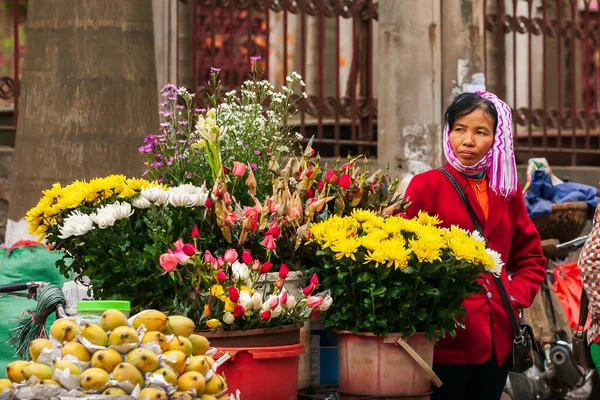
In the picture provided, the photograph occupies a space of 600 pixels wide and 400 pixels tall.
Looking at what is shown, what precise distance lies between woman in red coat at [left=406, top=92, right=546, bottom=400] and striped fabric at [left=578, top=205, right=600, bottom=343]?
31cm

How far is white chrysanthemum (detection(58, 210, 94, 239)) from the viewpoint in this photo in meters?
3.77

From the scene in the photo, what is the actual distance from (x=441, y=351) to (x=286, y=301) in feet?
3.04

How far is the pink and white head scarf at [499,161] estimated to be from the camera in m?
4.38

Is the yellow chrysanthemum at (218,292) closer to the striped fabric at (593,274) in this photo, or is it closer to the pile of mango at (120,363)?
the pile of mango at (120,363)

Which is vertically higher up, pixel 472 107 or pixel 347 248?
pixel 472 107

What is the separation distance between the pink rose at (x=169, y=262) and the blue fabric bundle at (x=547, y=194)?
564cm

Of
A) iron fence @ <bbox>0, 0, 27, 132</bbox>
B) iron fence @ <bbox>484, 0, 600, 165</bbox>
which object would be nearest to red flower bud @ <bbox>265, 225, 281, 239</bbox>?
iron fence @ <bbox>0, 0, 27, 132</bbox>

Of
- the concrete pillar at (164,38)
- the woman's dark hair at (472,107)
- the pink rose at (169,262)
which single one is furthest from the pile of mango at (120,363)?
the concrete pillar at (164,38)

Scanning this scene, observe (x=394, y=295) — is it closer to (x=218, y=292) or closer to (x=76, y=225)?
(x=218, y=292)

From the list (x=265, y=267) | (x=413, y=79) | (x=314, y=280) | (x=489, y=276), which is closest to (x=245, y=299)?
(x=265, y=267)

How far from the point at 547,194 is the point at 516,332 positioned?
4863 mm

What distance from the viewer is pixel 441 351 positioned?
425 centimetres

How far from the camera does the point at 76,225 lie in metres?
3.79

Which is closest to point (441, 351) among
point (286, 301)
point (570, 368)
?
point (286, 301)
